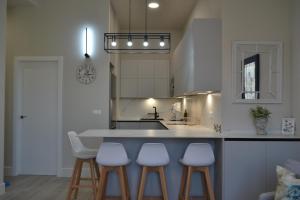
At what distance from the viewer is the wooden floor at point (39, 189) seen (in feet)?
13.3

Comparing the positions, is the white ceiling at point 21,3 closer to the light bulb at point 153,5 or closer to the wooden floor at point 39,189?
the light bulb at point 153,5

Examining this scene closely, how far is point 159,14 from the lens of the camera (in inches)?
241

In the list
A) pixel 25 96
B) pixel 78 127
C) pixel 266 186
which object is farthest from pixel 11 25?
pixel 266 186

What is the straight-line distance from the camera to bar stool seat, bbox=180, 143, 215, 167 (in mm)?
3334

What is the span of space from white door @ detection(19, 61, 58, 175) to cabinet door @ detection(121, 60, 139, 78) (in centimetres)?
208

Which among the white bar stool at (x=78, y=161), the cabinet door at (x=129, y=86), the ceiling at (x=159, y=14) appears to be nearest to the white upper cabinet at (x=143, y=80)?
the cabinet door at (x=129, y=86)

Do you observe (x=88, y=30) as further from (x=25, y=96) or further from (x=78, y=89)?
(x=25, y=96)

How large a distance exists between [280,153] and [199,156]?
1.00 metres

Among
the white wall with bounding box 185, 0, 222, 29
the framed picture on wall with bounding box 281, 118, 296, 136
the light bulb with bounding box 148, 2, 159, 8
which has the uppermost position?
the light bulb with bounding box 148, 2, 159, 8

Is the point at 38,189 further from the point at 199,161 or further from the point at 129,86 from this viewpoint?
the point at 129,86

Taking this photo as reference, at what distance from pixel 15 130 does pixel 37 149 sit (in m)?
0.54

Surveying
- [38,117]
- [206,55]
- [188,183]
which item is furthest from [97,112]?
[188,183]

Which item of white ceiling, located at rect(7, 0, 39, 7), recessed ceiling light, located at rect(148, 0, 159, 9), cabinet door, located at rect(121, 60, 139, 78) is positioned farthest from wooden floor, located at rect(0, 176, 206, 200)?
recessed ceiling light, located at rect(148, 0, 159, 9)

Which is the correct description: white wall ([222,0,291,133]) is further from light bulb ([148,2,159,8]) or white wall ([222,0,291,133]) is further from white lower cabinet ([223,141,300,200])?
light bulb ([148,2,159,8])
